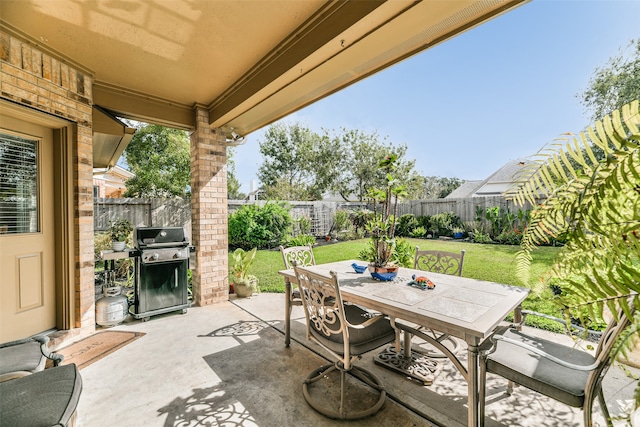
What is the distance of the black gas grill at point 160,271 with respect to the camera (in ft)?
11.9

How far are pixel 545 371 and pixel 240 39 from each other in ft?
11.4

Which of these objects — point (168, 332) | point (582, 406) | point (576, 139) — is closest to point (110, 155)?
point (168, 332)

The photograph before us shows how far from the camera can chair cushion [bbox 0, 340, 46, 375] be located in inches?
67.1

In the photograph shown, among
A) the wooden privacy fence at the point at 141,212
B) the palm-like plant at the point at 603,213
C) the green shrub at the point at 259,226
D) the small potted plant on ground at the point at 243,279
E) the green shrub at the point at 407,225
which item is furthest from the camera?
the green shrub at the point at 407,225

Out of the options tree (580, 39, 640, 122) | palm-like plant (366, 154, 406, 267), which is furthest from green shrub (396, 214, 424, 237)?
palm-like plant (366, 154, 406, 267)

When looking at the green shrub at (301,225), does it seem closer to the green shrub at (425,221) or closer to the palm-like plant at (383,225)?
the green shrub at (425,221)

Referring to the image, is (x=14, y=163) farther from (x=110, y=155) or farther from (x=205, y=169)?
(x=110, y=155)

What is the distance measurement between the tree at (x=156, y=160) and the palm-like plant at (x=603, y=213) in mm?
12034

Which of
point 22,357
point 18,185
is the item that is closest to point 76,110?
point 18,185

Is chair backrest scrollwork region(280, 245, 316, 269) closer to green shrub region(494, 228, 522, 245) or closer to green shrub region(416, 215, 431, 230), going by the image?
green shrub region(494, 228, 522, 245)

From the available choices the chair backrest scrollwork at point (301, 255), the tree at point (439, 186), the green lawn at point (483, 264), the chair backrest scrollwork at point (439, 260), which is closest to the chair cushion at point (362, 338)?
the chair backrest scrollwork at point (439, 260)

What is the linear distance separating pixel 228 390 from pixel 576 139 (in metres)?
2.68

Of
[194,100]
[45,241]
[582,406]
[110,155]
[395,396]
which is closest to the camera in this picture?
[582,406]

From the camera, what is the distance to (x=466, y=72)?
9.58 metres
